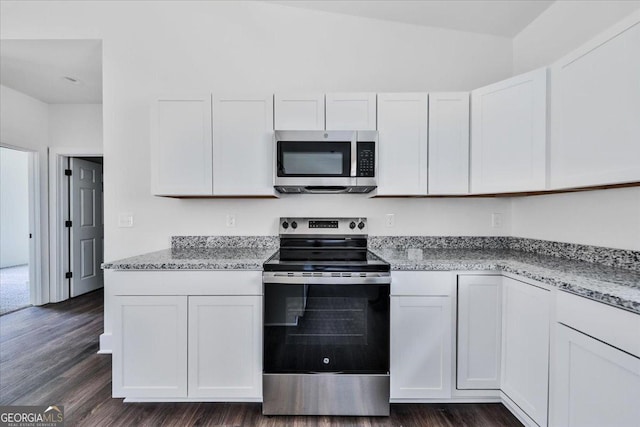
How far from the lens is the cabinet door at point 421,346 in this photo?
181 cm

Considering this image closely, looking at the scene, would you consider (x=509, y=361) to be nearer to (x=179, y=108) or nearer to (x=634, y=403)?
(x=634, y=403)

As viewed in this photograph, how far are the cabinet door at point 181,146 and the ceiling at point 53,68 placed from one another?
47.3 inches

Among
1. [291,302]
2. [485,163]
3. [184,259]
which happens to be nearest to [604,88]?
[485,163]

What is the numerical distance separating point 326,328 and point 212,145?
1494mm

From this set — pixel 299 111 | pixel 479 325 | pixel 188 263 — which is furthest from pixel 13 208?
pixel 479 325

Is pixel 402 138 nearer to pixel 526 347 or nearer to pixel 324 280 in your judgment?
pixel 324 280

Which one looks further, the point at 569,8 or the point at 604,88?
the point at 569,8

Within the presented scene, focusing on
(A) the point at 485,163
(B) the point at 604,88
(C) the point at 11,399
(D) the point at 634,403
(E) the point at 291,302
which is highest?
(B) the point at 604,88

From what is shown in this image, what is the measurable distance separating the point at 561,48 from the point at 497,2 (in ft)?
1.87

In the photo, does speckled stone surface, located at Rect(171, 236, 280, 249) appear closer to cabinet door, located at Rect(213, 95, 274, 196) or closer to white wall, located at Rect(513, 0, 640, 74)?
cabinet door, located at Rect(213, 95, 274, 196)

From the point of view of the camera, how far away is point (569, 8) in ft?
6.61

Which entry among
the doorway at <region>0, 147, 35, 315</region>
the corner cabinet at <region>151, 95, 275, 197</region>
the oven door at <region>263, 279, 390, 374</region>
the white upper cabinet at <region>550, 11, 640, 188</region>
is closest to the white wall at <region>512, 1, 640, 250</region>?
the white upper cabinet at <region>550, 11, 640, 188</region>

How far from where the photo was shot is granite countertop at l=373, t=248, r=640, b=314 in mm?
1160

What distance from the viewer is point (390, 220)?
2.54 metres
